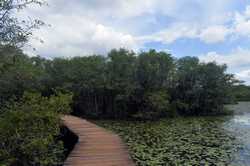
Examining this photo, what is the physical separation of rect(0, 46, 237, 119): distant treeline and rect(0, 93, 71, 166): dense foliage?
13.4 m

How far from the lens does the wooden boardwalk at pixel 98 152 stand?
18.1 ft

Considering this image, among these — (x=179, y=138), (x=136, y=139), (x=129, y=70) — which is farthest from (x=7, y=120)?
(x=129, y=70)

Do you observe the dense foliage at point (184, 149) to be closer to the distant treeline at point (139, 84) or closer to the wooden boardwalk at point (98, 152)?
the wooden boardwalk at point (98, 152)

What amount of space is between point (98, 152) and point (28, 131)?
1.49 metres

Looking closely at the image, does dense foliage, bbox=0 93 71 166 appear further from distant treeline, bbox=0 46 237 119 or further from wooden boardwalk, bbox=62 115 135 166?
distant treeline, bbox=0 46 237 119

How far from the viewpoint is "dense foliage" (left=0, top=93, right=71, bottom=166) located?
5.86m

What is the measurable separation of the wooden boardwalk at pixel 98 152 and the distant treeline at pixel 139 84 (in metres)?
11.6

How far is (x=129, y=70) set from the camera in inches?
824

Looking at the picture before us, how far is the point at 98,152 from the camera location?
6.37 meters

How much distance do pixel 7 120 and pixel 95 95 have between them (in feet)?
53.9

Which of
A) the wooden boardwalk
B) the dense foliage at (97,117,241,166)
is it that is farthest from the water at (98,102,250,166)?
the wooden boardwalk

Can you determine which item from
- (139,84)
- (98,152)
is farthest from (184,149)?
(139,84)

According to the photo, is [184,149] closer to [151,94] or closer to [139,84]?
[151,94]

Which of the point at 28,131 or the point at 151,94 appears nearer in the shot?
the point at 28,131
